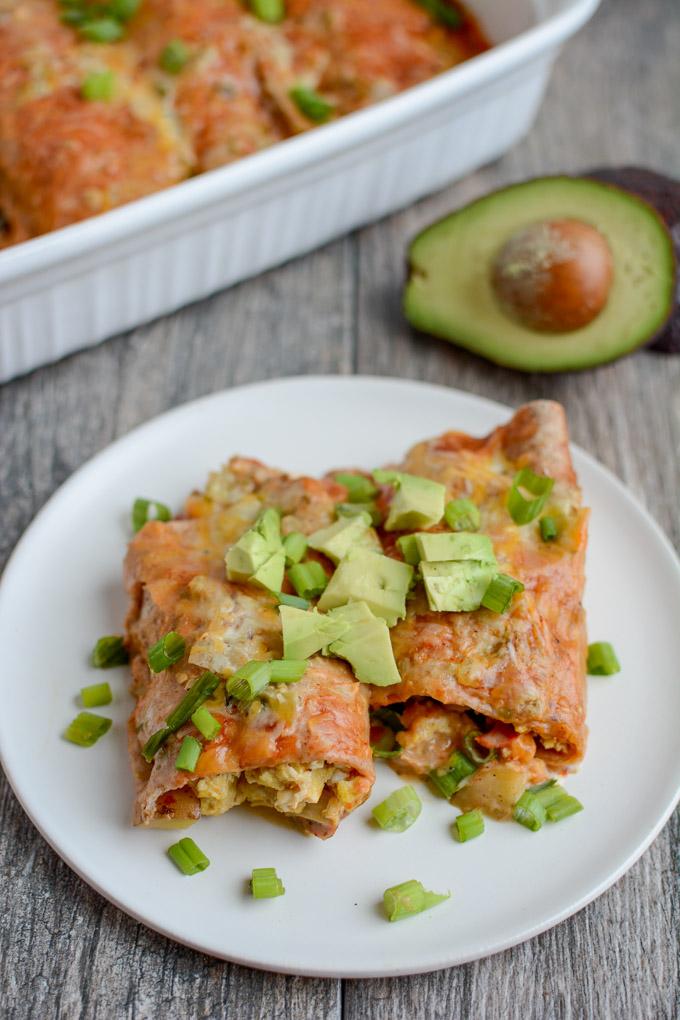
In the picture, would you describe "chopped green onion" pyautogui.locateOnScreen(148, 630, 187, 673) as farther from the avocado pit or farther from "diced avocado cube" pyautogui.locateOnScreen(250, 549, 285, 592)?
the avocado pit

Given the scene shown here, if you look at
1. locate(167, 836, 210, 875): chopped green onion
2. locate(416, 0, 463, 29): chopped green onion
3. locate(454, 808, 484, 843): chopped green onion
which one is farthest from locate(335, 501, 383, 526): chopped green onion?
locate(416, 0, 463, 29): chopped green onion

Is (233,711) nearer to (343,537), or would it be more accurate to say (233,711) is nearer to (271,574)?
(271,574)

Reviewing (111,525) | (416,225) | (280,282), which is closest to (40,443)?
(111,525)

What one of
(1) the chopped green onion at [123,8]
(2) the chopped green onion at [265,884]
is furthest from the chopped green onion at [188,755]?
(1) the chopped green onion at [123,8]

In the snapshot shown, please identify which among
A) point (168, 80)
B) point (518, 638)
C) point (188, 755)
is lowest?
point (188, 755)

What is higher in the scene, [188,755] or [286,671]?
[286,671]

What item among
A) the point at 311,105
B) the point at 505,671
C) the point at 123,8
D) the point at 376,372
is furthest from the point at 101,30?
the point at 505,671

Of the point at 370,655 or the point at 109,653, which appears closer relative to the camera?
the point at 370,655
